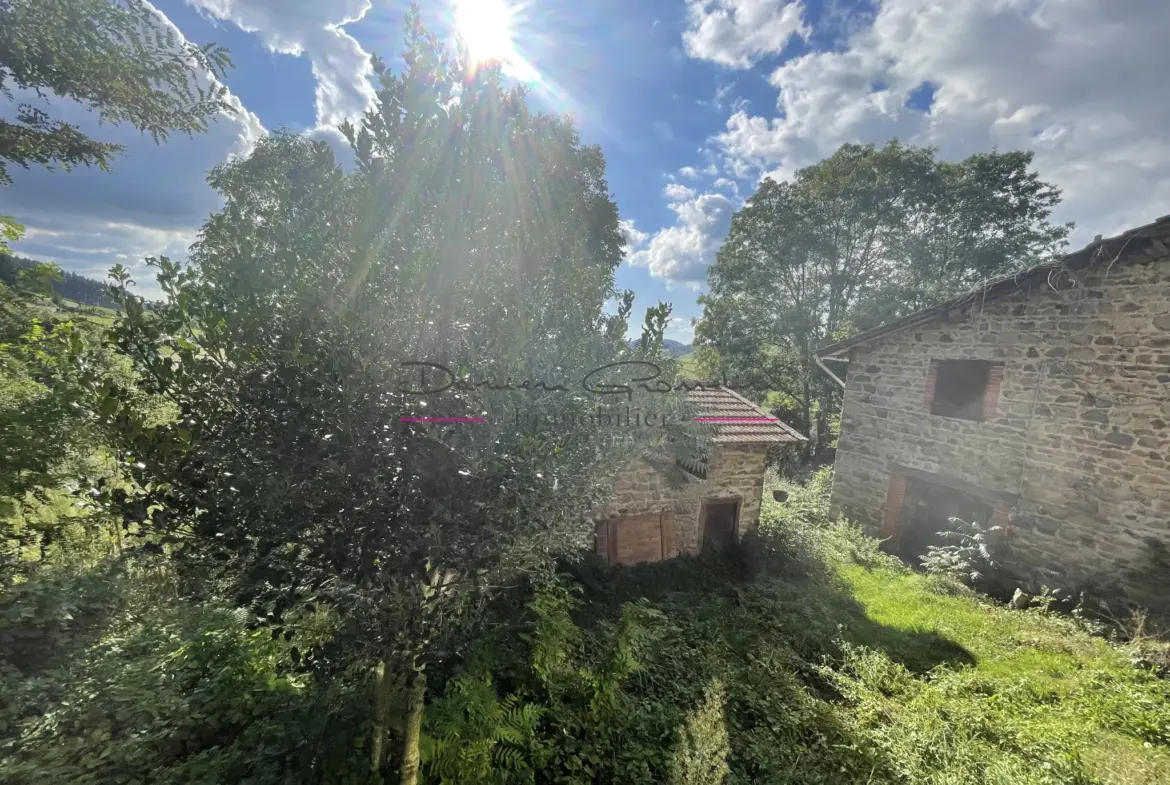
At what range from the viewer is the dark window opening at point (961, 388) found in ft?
27.5

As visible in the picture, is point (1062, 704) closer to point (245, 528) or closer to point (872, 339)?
point (872, 339)

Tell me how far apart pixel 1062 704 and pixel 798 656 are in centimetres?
275

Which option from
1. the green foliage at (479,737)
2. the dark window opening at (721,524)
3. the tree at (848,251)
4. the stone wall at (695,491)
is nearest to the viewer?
the green foliage at (479,737)

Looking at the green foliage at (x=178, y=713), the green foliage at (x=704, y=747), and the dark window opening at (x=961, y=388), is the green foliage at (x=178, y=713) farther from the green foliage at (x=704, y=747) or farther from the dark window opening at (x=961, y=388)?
the dark window opening at (x=961, y=388)

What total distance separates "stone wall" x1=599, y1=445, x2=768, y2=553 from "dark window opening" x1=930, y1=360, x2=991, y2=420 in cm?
404

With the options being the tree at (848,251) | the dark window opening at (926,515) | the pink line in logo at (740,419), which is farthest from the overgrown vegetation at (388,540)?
the tree at (848,251)

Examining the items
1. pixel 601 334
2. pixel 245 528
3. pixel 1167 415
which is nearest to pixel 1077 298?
pixel 1167 415

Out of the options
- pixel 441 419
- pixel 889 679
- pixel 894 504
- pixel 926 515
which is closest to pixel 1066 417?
pixel 926 515

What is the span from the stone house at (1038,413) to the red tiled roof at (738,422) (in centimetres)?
307

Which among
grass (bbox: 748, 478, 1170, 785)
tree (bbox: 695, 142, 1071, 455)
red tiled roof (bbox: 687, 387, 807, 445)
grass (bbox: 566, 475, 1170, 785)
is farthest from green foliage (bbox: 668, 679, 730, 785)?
tree (bbox: 695, 142, 1071, 455)

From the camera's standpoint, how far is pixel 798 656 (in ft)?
18.8

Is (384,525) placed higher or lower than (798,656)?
higher

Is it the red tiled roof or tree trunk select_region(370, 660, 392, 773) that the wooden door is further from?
A: tree trunk select_region(370, 660, 392, 773)

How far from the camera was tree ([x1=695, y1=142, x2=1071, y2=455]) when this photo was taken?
16859 millimetres
